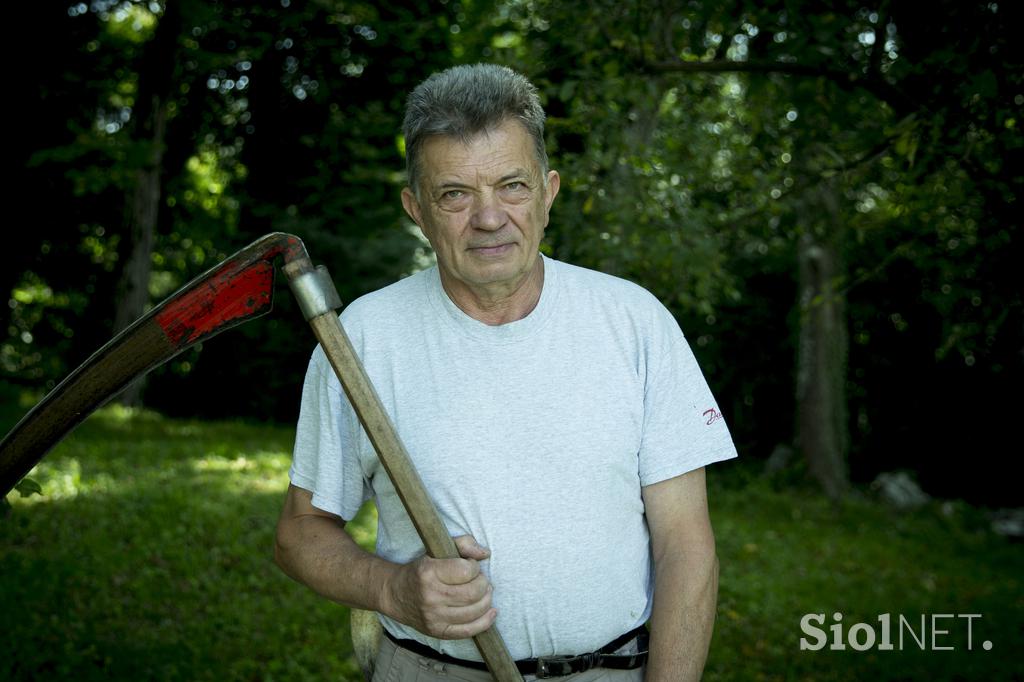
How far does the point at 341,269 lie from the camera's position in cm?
1293

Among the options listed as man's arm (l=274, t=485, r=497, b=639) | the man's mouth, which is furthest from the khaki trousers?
the man's mouth

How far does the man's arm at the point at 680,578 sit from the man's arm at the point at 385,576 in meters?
0.39

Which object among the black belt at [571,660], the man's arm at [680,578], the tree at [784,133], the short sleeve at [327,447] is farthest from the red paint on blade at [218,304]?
the tree at [784,133]

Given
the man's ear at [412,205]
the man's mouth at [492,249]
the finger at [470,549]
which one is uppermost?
the man's ear at [412,205]

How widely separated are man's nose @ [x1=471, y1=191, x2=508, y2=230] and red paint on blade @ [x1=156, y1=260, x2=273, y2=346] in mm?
472

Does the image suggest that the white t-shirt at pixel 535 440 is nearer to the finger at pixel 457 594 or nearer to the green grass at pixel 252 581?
the finger at pixel 457 594

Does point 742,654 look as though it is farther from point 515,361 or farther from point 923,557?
point 515,361

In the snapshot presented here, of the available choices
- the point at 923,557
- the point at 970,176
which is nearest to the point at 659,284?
the point at 970,176

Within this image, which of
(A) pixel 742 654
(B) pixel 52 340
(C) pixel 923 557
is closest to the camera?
(A) pixel 742 654

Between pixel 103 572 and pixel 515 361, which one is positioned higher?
pixel 515 361

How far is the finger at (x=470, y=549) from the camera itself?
6.03 ft

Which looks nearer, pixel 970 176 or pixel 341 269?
pixel 970 176

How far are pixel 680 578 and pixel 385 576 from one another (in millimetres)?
620

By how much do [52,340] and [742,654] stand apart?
12735 mm
